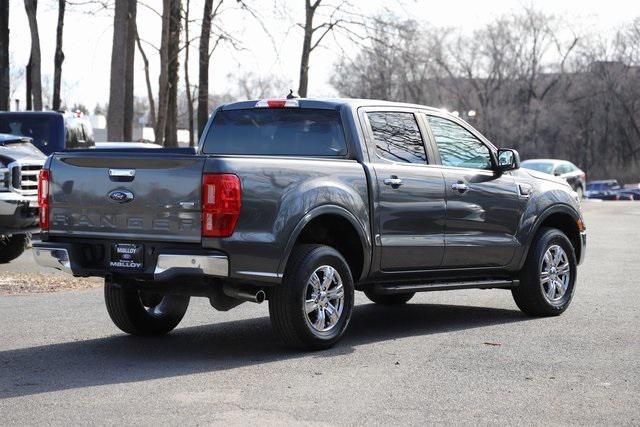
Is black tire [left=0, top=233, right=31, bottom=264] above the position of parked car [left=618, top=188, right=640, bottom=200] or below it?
above

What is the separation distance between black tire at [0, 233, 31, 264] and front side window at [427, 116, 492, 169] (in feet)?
26.2

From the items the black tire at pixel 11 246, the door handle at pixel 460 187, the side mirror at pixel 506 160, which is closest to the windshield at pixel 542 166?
the black tire at pixel 11 246

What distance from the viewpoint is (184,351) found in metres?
8.73

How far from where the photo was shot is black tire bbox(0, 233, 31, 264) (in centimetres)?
1634

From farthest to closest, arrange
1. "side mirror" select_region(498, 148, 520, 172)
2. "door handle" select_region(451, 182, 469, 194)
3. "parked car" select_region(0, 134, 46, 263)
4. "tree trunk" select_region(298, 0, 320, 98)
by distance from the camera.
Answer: "tree trunk" select_region(298, 0, 320, 98) → "parked car" select_region(0, 134, 46, 263) → "side mirror" select_region(498, 148, 520, 172) → "door handle" select_region(451, 182, 469, 194)

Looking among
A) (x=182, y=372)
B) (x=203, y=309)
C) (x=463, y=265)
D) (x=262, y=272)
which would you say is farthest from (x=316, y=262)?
(x=203, y=309)

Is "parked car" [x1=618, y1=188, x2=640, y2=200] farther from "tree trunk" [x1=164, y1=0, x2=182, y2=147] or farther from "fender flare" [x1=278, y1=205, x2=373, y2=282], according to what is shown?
"fender flare" [x1=278, y1=205, x2=373, y2=282]

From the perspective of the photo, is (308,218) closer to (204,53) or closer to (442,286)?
(442,286)

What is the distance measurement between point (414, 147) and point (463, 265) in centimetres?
112

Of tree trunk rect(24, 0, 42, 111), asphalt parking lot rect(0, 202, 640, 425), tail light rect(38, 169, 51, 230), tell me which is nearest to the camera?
asphalt parking lot rect(0, 202, 640, 425)

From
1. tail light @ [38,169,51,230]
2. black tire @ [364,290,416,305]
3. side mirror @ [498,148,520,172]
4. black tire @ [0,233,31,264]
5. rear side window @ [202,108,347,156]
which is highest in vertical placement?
rear side window @ [202,108,347,156]

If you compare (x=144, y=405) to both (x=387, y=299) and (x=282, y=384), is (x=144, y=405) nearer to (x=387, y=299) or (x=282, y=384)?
(x=282, y=384)

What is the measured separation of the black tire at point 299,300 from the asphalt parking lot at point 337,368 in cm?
13

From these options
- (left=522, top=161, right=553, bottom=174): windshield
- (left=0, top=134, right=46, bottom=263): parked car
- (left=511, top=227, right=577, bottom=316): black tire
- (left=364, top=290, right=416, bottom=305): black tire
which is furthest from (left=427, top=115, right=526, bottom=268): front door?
(left=522, top=161, right=553, bottom=174): windshield
